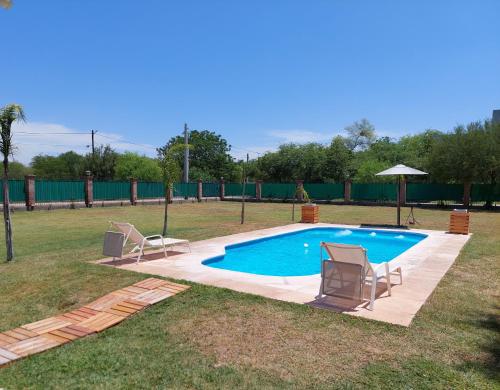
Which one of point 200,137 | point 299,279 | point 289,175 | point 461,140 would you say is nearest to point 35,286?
point 299,279

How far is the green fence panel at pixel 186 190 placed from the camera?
33.8m

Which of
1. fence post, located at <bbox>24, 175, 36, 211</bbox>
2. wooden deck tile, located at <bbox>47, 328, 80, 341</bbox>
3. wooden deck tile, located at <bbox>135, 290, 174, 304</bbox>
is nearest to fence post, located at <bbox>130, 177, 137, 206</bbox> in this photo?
fence post, located at <bbox>24, 175, 36, 211</bbox>

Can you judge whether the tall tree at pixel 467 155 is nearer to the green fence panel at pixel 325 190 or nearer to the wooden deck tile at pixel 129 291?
the green fence panel at pixel 325 190

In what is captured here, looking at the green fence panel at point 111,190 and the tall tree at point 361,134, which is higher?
the tall tree at point 361,134

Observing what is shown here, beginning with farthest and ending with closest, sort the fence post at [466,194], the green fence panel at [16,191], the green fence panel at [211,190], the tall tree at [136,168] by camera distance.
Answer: the tall tree at [136,168] → the green fence panel at [211,190] → the fence post at [466,194] → the green fence panel at [16,191]

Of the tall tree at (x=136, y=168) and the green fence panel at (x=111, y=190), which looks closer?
the green fence panel at (x=111, y=190)

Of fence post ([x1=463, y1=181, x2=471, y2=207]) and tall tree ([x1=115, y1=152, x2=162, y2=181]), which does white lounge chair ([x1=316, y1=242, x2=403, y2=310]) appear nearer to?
fence post ([x1=463, y1=181, x2=471, y2=207])

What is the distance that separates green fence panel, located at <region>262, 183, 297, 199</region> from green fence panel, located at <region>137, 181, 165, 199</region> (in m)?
9.99

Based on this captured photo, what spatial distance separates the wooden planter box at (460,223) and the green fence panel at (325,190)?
20023 mm

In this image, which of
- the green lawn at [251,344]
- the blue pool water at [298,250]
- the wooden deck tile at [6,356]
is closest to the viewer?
the green lawn at [251,344]

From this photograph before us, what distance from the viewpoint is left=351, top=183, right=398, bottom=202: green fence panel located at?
30.9 metres

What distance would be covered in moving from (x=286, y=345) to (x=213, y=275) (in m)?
2.82

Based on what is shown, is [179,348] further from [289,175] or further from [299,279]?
[289,175]

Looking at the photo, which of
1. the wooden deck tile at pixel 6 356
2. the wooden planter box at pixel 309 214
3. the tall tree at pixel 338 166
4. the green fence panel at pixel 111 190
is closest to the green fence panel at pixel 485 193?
the tall tree at pixel 338 166
